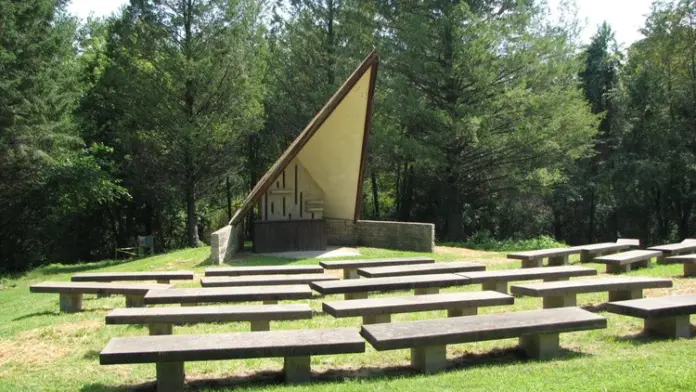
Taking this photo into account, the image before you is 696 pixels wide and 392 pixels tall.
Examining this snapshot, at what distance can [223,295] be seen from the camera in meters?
6.38

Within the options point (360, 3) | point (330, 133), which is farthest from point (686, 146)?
point (330, 133)

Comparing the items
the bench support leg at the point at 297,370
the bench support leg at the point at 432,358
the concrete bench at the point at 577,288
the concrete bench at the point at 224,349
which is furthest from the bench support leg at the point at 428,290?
the bench support leg at the point at 297,370

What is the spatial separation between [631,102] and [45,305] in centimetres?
2605

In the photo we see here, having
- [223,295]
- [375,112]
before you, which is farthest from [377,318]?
[375,112]

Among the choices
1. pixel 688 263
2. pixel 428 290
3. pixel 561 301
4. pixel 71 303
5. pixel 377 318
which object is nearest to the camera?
pixel 377 318

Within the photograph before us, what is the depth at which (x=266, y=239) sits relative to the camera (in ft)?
51.3

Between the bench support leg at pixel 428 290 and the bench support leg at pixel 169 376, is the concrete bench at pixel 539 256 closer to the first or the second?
the bench support leg at pixel 428 290

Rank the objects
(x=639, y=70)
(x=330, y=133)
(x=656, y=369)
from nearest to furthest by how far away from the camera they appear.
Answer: (x=656, y=369) < (x=330, y=133) < (x=639, y=70)

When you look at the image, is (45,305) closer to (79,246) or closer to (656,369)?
(656,369)

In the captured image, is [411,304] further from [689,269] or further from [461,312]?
[689,269]

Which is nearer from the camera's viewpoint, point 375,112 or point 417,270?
point 417,270

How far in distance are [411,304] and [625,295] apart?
302cm

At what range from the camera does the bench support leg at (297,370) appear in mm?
4543

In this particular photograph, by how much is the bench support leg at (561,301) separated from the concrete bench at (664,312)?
2.93 feet
